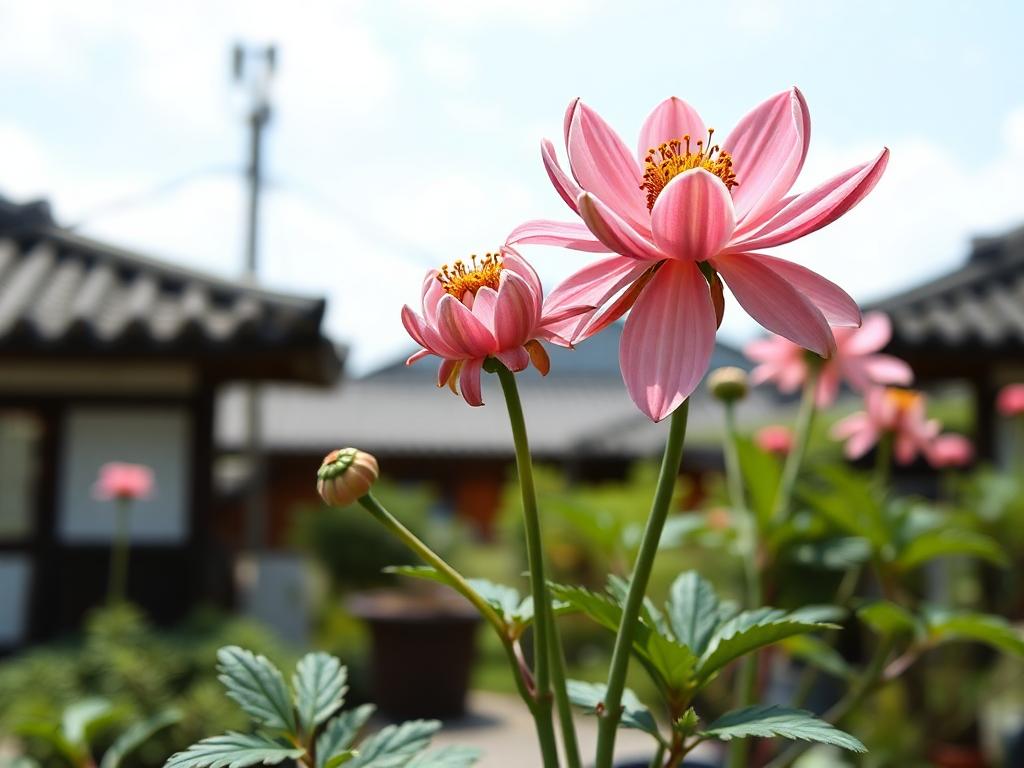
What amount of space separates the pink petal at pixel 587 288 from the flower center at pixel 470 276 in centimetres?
5

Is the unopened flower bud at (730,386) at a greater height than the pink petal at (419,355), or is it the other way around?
the unopened flower bud at (730,386)

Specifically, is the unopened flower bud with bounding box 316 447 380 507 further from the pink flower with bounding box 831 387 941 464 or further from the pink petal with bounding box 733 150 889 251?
the pink flower with bounding box 831 387 941 464

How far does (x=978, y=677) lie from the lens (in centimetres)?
354

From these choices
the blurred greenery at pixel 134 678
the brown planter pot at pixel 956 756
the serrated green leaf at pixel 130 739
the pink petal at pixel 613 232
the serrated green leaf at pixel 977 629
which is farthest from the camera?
the brown planter pot at pixel 956 756

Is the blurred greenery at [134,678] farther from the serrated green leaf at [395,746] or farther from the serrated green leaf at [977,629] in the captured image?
the serrated green leaf at [395,746]

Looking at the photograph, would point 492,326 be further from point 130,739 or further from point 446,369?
point 130,739

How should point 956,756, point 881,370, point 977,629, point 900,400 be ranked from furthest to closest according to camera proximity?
point 956,756 < point 900,400 < point 881,370 < point 977,629

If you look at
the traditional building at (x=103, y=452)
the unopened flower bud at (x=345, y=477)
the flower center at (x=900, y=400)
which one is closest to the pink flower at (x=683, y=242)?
the unopened flower bud at (x=345, y=477)

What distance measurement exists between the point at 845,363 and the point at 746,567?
504mm

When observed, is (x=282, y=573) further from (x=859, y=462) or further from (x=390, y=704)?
(x=859, y=462)

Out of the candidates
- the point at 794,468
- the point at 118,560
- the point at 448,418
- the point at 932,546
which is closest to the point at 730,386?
the point at 794,468

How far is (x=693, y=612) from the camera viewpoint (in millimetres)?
723

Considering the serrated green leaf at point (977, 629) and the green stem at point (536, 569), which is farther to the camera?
the serrated green leaf at point (977, 629)

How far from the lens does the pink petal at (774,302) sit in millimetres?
554
